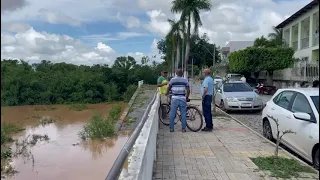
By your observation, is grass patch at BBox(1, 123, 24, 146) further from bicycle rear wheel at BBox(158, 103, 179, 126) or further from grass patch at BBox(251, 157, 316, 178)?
bicycle rear wheel at BBox(158, 103, 179, 126)

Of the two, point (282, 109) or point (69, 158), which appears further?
point (69, 158)

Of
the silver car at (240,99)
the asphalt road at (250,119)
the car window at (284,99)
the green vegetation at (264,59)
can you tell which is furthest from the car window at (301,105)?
the green vegetation at (264,59)

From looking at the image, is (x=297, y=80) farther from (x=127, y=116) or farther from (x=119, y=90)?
(x=119, y=90)

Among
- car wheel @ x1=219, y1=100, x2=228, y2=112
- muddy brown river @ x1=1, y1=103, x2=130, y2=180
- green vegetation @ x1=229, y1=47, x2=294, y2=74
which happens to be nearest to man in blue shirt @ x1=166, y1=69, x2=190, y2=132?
muddy brown river @ x1=1, y1=103, x2=130, y2=180

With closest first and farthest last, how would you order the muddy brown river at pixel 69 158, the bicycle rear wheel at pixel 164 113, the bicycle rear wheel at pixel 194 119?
the bicycle rear wheel at pixel 194 119, the bicycle rear wheel at pixel 164 113, the muddy brown river at pixel 69 158

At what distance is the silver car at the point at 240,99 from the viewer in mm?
14453

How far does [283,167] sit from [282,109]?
6.64 feet

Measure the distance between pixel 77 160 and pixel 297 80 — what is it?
54.9ft

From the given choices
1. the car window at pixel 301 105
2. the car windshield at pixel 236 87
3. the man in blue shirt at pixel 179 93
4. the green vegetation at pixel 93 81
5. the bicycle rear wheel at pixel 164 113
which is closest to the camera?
the car window at pixel 301 105

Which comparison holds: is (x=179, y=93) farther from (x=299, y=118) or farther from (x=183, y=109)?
(x=299, y=118)

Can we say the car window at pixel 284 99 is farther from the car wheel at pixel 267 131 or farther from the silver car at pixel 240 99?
the silver car at pixel 240 99

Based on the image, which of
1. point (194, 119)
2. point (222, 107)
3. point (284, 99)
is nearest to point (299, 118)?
point (284, 99)

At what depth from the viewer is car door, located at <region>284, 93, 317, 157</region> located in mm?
5977

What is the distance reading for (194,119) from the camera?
9625mm
